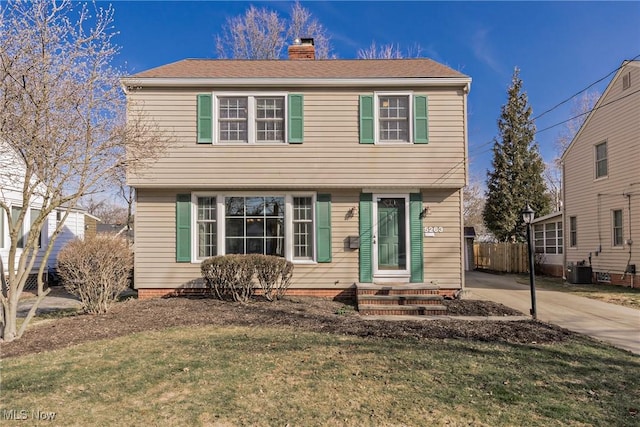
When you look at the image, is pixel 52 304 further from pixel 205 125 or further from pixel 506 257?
pixel 506 257

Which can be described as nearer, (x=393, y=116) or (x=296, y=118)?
(x=296, y=118)

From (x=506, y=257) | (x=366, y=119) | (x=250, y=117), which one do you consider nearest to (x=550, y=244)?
(x=506, y=257)

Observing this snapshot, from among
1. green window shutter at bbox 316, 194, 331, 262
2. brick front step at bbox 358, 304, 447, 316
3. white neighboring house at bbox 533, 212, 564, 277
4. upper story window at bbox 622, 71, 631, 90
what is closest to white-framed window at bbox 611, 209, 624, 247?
white neighboring house at bbox 533, 212, 564, 277

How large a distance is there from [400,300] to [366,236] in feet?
5.75

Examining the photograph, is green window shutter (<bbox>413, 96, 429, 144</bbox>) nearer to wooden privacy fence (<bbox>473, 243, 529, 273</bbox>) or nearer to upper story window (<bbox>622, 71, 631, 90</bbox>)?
upper story window (<bbox>622, 71, 631, 90</bbox>)

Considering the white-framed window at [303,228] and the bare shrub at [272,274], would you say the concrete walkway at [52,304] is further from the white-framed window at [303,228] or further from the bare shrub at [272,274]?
the white-framed window at [303,228]

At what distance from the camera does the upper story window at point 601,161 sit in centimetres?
1327

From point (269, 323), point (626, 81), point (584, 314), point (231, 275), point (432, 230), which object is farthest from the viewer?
point (626, 81)

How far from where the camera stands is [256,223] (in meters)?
9.20

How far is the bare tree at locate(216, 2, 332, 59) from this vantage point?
2027cm

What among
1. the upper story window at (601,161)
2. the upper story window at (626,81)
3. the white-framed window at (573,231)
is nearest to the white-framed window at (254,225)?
the upper story window at (601,161)

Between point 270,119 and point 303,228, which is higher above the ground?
point 270,119

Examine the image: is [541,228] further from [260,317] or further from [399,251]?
[260,317]

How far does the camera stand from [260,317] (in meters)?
6.72
